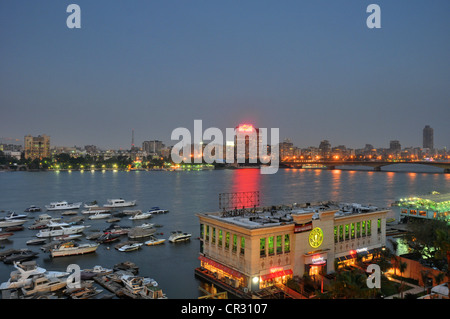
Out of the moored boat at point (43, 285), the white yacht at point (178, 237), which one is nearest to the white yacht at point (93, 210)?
the white yacht at point (178, 237)

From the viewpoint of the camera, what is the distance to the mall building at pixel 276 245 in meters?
13.8

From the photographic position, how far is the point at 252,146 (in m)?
168

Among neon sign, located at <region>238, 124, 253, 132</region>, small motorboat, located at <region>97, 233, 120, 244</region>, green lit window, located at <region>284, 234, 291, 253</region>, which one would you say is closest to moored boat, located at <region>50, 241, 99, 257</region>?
small motorboat, located at <region>97, 233, 120, 244</region>

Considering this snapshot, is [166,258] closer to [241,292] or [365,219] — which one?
[241,292]

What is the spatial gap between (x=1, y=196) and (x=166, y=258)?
40685 mm

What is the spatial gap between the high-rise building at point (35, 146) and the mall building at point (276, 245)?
526 ft

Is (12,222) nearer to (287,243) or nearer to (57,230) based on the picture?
(57,230)

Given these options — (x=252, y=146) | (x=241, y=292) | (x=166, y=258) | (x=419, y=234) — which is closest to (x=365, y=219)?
(x=419, y=234)

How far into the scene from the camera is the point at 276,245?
14.3m

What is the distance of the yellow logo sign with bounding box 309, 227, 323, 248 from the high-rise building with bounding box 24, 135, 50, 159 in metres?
163

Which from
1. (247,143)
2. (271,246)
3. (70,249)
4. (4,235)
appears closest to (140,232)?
(70,249)

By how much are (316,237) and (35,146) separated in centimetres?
16791

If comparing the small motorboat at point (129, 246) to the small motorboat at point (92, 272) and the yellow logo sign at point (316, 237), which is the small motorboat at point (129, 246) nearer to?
the small motorboat at point (92, 272)

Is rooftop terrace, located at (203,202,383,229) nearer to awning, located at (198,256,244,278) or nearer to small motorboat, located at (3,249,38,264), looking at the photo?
awning, located at (198,256,244,278)
